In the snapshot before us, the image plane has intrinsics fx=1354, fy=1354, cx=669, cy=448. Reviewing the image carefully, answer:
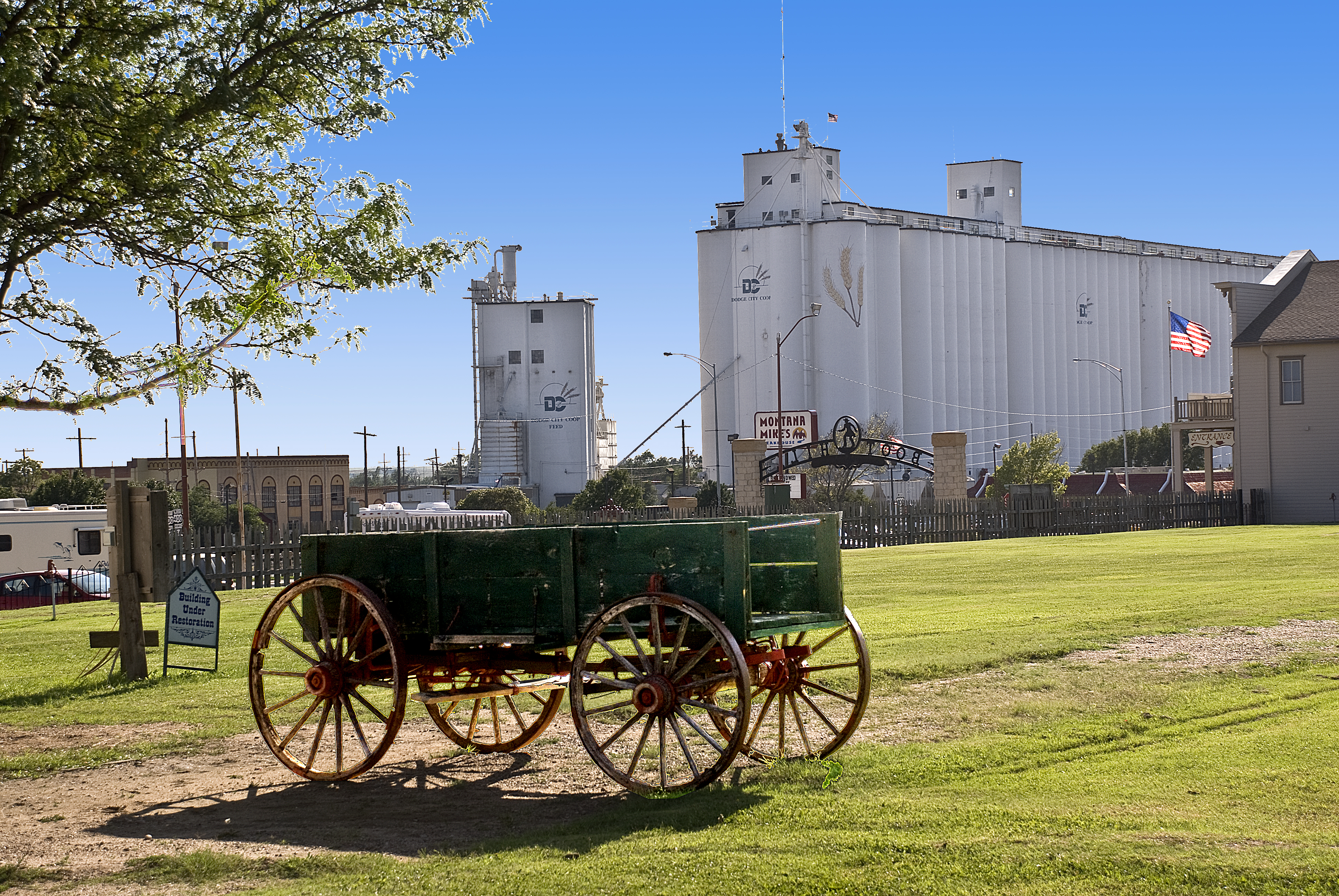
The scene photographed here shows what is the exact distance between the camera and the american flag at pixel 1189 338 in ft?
161

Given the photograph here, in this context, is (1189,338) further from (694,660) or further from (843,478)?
(694,660)

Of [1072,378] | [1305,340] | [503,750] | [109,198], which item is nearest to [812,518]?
[503,750]

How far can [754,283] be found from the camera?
86.6 m

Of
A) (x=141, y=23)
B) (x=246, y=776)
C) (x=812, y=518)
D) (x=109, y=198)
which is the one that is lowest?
(x=246, y=776)

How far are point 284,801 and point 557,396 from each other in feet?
283

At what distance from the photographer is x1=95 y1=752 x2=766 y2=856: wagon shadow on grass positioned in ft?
22.9

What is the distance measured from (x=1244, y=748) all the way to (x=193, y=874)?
600 centimetres

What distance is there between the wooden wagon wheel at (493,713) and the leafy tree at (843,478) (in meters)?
29.5

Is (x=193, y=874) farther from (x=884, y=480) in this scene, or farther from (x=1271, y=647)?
(x=884, y=480)

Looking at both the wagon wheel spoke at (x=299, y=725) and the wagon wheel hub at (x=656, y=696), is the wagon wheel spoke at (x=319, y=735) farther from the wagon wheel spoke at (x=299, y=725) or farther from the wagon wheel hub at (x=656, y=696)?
the wagon wheel hub at (x=656, y=696)

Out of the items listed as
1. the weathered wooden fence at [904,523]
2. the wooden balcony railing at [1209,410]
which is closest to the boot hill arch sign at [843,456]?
the weathered wooden fence at [904,523]

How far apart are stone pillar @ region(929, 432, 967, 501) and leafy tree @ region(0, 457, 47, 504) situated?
6509 centimetres

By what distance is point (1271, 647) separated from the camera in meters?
12.5

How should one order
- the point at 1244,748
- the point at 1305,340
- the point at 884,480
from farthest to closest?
1. the point at 884,480
2. the point at 1305,340
3. the point at 1244,748
